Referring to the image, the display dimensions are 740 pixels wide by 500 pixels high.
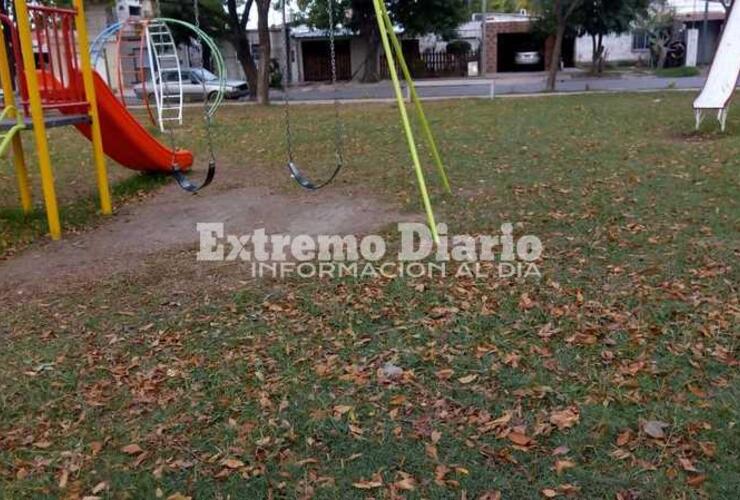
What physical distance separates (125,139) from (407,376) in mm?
6358

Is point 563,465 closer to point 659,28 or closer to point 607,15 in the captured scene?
point 607,15

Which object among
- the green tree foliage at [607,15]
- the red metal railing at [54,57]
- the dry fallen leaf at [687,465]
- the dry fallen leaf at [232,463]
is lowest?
the dry fallen leaf at [232,463]

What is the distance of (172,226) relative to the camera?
745 centimetres

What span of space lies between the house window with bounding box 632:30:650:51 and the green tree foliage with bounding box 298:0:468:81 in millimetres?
11878

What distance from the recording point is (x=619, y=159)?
9680mm

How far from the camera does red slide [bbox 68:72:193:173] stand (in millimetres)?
8281

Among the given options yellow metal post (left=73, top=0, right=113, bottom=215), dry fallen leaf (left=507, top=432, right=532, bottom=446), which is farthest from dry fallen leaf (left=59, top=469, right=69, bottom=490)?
yellow metal post (left=73, top=0, right=113, bottom=215)

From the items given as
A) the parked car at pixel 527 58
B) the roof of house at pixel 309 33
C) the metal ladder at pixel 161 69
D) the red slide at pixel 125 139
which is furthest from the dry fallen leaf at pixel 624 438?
the parked car at pixel 527 58

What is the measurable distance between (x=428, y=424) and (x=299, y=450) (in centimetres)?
65

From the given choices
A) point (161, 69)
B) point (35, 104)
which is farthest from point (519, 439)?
point (161, 69)

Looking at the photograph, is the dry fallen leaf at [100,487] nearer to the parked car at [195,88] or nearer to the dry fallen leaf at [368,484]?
the dry fallen leaf at [368,484]

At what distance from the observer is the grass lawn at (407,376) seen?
3.10 metres

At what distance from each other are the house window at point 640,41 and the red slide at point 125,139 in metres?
36.6

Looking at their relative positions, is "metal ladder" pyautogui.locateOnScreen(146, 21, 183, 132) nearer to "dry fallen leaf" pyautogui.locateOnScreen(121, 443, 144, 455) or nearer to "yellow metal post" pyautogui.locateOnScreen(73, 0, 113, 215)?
"yellow metal post" pyautogui.locateOnScreen(73, 0, 113, 215)
